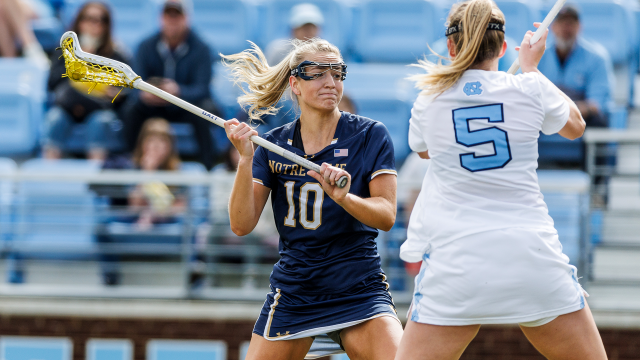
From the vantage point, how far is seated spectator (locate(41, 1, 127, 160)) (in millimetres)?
6297

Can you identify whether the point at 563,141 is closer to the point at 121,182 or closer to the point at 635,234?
the point at 635,234

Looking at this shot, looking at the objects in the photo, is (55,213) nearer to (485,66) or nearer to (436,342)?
(436,342)

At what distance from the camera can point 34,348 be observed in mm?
5504

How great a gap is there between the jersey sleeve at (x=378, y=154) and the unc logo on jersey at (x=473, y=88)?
24.8 inches

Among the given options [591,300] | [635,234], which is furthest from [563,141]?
[591,300]

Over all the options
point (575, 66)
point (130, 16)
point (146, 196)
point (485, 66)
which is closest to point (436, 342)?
point (485, 66)

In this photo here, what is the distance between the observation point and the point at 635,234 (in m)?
5.45

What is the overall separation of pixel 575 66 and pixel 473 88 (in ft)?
13.6

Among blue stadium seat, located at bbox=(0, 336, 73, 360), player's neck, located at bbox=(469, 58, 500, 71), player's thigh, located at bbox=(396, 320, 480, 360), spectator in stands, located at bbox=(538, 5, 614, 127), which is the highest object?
spectator in stands, located at bbox=(538, 5, 614, 127)

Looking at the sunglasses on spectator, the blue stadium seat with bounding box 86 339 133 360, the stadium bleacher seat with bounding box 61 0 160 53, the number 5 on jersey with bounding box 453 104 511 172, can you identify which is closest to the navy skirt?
the number 5 on jersey with bounding box 453 104 511 172

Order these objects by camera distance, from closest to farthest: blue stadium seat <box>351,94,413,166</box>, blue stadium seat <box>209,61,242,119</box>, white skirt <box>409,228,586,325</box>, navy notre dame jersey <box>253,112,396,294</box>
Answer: white skirt <box>409,228,586,325</box>, navy notre dame jersey <box>253,112,396,294</box>, blue stadium seat <box>351,94,413,166</box>, blue stadium seat <box>209,61,242,119</box>

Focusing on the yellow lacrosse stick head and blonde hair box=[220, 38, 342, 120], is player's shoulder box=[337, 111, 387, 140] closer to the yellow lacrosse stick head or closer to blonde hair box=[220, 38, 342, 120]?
blonde hair box=[220, 38, 342, 120]

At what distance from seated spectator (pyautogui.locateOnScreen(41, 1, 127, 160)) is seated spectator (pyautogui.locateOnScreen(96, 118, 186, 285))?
673 mm

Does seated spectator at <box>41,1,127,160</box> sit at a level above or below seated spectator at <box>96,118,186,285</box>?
above
